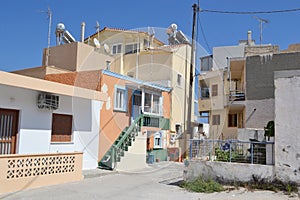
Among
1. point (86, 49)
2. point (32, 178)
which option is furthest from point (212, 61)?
point (32, 178)

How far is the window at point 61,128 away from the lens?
1243cm

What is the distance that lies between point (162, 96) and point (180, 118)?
3709mm

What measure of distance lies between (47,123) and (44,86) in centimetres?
182

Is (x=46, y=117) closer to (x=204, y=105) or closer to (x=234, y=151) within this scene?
(x=234, y=151)

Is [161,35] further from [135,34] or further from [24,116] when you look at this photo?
[24,116]

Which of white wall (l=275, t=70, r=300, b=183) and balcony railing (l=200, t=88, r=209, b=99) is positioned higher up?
balcony railing (l=200, t=88, r=209, b=99)

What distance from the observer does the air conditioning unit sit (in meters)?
11.4

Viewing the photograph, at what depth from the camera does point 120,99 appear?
640 inches

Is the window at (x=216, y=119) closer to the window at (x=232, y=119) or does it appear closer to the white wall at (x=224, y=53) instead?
the window at (x=232, y=119)

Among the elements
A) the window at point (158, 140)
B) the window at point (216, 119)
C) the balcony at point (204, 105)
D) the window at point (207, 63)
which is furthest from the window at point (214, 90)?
the window at point (158, 140)

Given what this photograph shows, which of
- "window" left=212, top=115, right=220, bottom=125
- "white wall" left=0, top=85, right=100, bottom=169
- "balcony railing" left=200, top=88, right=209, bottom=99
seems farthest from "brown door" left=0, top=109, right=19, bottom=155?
"balcony railing" left=200, top=88, right=209, bottom=99

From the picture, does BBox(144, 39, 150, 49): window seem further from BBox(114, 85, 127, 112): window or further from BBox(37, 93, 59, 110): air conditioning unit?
BBox(37, 93, 59, 110): air conditioning unit

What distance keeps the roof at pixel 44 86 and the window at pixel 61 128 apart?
128 cm

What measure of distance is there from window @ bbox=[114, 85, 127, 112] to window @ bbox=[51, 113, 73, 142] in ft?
10.8
